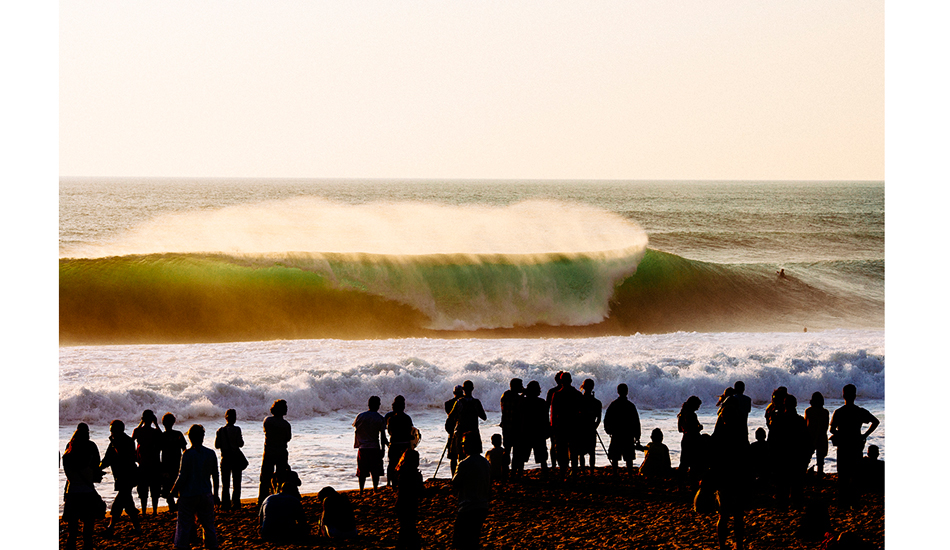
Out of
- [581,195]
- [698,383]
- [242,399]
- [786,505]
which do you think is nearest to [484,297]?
[698,383]

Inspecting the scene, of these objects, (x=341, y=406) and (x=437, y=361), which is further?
(x=437, y=361)

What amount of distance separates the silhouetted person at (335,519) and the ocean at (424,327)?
210cm

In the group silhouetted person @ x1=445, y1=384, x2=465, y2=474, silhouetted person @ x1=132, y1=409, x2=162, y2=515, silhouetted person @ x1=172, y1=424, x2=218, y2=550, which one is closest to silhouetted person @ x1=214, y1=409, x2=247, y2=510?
silhouetted person @ x1=132, y1=409, x2=162, y2=515

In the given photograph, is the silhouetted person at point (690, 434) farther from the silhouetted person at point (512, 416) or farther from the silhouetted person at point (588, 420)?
the silhouetted person at point (512, 416)

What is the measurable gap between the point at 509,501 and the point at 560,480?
0.85 meters

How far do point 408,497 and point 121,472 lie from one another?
2.59m

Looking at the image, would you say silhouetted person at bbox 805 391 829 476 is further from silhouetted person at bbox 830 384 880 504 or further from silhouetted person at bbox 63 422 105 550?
silhouetted person at bbox 63 422 105 550

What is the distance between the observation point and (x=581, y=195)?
88312 millimetres

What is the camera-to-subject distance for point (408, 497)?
18.1ft

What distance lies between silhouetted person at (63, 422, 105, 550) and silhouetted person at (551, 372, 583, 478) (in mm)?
3858

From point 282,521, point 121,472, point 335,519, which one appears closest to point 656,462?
point 335,519

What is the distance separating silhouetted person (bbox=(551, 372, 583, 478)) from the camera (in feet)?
24.7

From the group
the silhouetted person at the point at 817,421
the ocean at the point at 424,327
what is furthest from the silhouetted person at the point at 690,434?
the ocean at the point at 424,327

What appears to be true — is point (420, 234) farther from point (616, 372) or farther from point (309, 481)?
point (309, 481)
